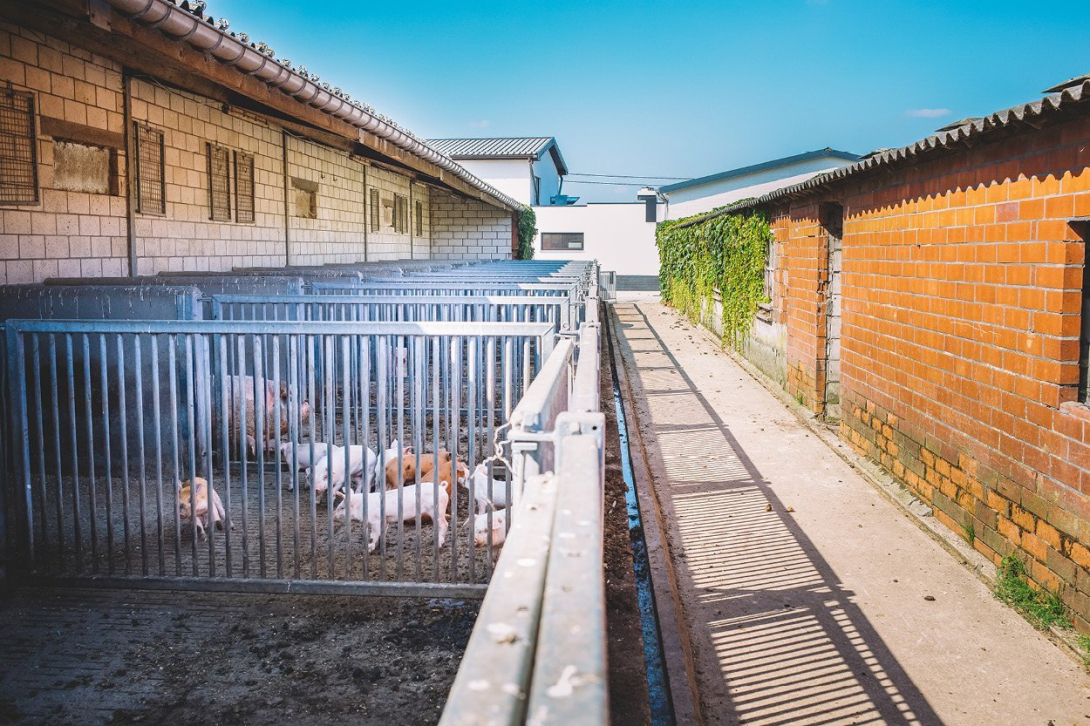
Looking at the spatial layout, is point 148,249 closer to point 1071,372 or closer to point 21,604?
point 21,604

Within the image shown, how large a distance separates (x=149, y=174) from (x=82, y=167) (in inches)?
43.6

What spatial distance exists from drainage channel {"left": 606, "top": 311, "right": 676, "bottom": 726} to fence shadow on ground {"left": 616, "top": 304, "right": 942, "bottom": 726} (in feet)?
0.59

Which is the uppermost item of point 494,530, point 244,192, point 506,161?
point 506,161

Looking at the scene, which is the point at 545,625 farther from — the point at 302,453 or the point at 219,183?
the point at 219,183

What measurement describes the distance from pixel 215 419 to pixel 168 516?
998 mm

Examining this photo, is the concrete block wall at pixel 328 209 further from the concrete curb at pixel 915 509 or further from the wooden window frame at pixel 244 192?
the concrete curb at pixel 915 509

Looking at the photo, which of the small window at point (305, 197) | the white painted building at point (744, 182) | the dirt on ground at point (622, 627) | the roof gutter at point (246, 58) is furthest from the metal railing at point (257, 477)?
the white painted building at point (744, 182)

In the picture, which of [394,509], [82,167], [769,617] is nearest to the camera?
[769,617]

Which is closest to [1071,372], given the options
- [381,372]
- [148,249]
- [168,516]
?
[381,372]

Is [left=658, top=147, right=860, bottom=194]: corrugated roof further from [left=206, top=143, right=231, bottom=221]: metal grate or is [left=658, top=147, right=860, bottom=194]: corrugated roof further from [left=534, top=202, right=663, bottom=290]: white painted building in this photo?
[left=206, top=143, right=231, bottom=221]: metal grate

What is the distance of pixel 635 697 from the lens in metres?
3.23

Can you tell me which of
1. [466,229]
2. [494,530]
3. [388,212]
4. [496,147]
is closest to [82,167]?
[494,530]

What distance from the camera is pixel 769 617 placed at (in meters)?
4.20

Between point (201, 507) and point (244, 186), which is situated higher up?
point (244, 186)
